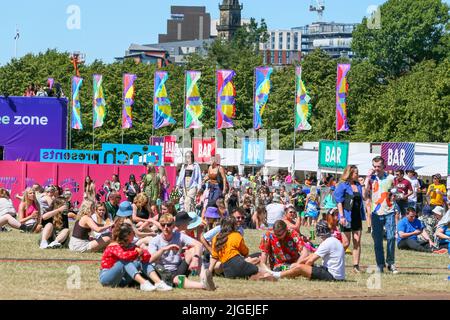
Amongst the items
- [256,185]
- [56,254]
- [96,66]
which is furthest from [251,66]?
[56,254]

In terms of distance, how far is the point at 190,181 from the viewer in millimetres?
28109

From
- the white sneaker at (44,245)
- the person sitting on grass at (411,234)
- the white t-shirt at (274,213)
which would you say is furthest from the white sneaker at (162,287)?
the white t-shirt at (274,213)

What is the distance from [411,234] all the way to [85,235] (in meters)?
7.74

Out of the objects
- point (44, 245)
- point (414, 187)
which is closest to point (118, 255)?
point (44, 245)

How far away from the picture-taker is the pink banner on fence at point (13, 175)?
3822cm

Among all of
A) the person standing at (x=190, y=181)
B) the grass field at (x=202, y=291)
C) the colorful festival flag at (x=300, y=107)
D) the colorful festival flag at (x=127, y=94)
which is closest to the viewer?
the grass field at (x=202, y=291)

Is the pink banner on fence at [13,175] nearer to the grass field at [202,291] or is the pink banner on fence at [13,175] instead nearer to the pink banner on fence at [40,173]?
the pink banner on fence at [40,173]

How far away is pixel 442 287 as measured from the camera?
56.7 ft

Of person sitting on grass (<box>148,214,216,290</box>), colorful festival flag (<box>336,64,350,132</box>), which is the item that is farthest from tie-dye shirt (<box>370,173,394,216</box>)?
colorful festival flag (<box>336,64,350,132</box>)

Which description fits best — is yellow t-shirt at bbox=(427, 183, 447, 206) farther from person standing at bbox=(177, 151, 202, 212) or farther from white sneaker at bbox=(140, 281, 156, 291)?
white sneaker at bbox=(140, 281, 156, 291)

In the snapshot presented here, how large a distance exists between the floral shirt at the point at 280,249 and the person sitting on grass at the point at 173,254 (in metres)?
1.36

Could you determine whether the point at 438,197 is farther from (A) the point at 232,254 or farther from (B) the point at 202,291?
(B) the point at 202,291

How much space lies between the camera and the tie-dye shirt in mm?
18844

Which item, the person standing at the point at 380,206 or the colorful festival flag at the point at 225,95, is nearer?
the person standing at the point at 380,206
